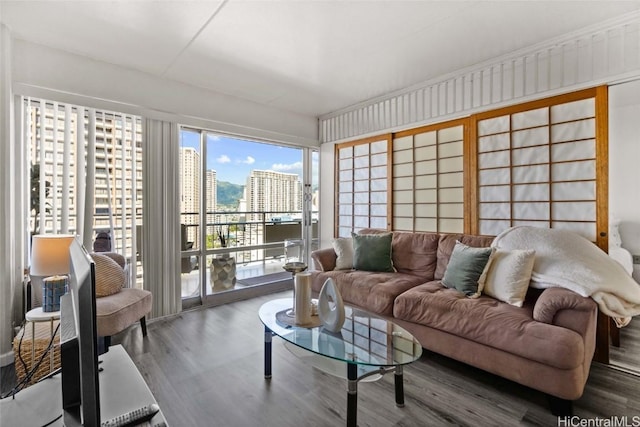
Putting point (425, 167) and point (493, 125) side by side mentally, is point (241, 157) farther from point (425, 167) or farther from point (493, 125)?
point (493, 125)

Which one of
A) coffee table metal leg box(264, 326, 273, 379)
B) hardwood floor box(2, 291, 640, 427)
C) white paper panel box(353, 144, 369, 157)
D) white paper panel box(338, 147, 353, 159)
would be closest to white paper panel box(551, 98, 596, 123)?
hardwood floor box(2, 291, 640, 427)

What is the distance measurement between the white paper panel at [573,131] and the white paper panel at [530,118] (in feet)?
0.36

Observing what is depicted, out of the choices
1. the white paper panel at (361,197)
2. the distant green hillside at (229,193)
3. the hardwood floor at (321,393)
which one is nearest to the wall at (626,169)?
the hardwood floor at (321,393)

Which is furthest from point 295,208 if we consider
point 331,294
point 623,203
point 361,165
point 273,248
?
point 623,203

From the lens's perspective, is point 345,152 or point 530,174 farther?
point 345,152

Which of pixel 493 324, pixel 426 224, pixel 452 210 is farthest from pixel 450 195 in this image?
pixel 493 324

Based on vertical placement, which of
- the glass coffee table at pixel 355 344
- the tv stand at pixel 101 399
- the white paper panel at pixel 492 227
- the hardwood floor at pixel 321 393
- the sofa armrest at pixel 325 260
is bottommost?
the hardwood floor at pixel 321 393

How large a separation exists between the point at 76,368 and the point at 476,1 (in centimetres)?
278

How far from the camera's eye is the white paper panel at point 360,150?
13.8 ft

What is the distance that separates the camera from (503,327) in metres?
1.92

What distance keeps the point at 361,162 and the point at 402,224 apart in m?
1.06

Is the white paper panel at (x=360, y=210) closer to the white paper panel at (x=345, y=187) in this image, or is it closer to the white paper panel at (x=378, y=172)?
the white paper panel at (x=345, y=187)

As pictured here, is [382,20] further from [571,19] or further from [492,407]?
[492,407]

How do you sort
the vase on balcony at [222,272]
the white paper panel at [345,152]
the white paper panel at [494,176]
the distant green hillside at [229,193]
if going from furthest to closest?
1. the white paper panel at [345,152]
2. the distant green hillside at [229,193]
3. the vase on balcony at [222,272]
4. the white paper panel at [494,176]
